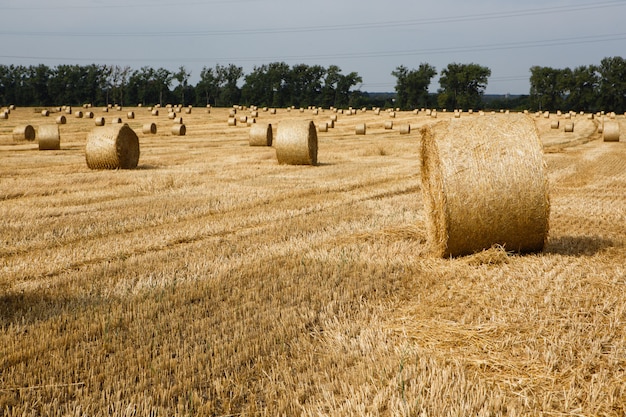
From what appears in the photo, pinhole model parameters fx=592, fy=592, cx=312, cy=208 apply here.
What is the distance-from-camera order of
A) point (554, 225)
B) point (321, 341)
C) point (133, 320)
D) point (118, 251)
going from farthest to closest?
point (554, 225) → point (118, 251) → point (133, 320) → point (321, 341)

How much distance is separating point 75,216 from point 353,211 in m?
4.76

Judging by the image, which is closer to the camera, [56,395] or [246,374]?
[56,395]

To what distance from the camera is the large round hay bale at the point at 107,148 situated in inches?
638

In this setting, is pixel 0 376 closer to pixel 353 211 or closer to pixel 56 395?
pixel 56 395

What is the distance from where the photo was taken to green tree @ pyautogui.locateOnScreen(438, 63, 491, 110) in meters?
91.8

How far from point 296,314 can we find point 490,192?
309 cm

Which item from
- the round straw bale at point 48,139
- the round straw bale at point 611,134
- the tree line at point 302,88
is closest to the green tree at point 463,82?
the tree line at point 302,88

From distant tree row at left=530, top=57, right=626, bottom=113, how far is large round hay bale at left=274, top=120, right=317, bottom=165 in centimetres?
7686

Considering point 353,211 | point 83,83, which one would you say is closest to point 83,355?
point 353,211

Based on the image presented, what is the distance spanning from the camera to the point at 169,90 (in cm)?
10144

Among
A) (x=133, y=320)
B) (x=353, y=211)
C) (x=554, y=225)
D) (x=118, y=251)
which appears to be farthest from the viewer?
(x=353, y=211)

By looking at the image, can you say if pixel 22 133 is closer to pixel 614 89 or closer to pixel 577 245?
pixel 577 245

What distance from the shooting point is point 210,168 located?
1702 centimetres

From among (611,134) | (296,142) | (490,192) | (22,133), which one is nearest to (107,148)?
(296,142)
